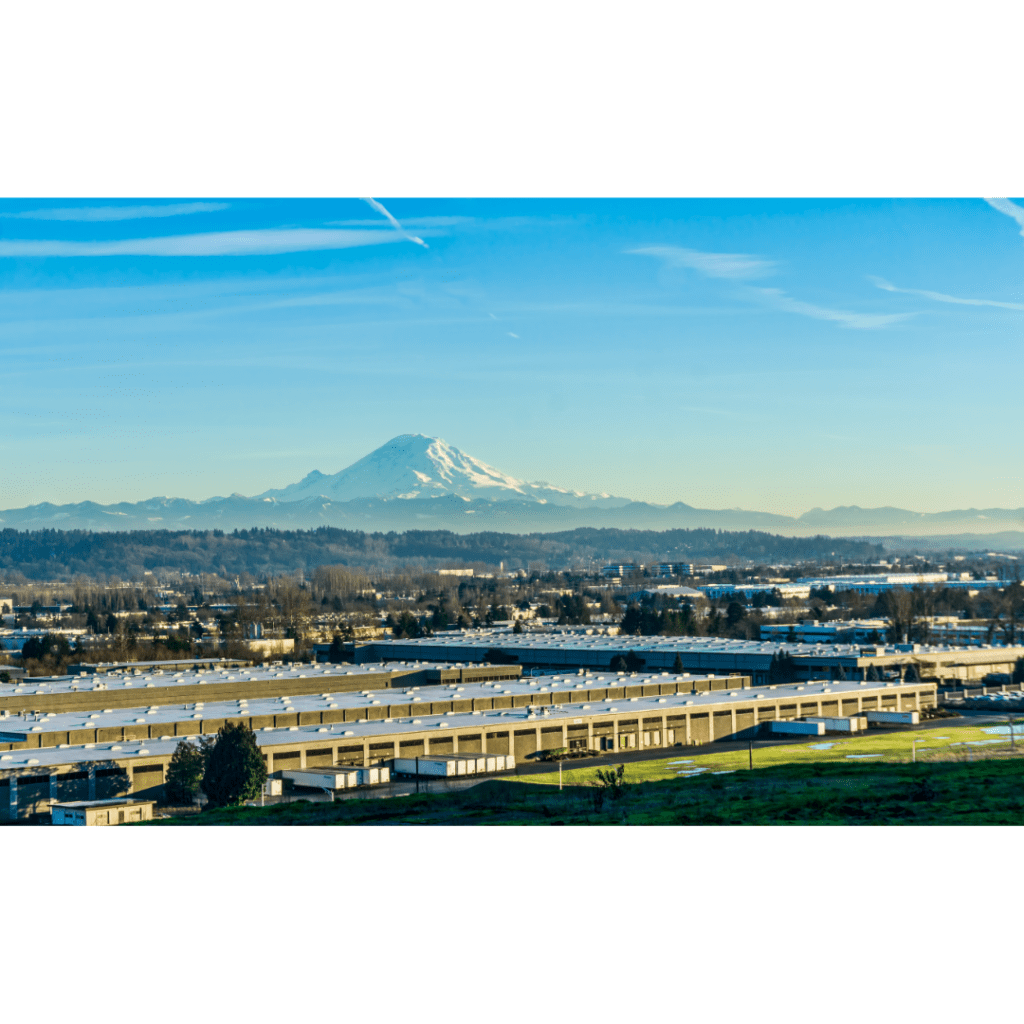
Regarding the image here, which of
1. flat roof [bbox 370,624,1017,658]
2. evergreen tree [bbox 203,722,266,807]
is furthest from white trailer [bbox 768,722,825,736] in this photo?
evergreen tree [bbox 203,722,266,807]

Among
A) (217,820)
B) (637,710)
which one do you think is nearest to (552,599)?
(637,710)

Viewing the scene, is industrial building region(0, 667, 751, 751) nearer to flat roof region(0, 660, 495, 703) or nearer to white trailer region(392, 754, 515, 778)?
flat roof region(0, 660, 495, 703)

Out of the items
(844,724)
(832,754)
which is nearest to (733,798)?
(832,754)

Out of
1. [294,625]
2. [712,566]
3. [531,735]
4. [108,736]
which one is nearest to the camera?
[108,736]

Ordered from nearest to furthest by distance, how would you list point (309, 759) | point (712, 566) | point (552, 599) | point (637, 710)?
point (309, 759), point (637, 710), point (552, 599), point (712, 566)

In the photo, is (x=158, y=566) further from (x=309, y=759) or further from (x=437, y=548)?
(x=309, y=759)

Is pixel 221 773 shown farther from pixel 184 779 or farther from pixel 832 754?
pixel 832 754

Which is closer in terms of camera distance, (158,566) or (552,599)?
(552,599)
